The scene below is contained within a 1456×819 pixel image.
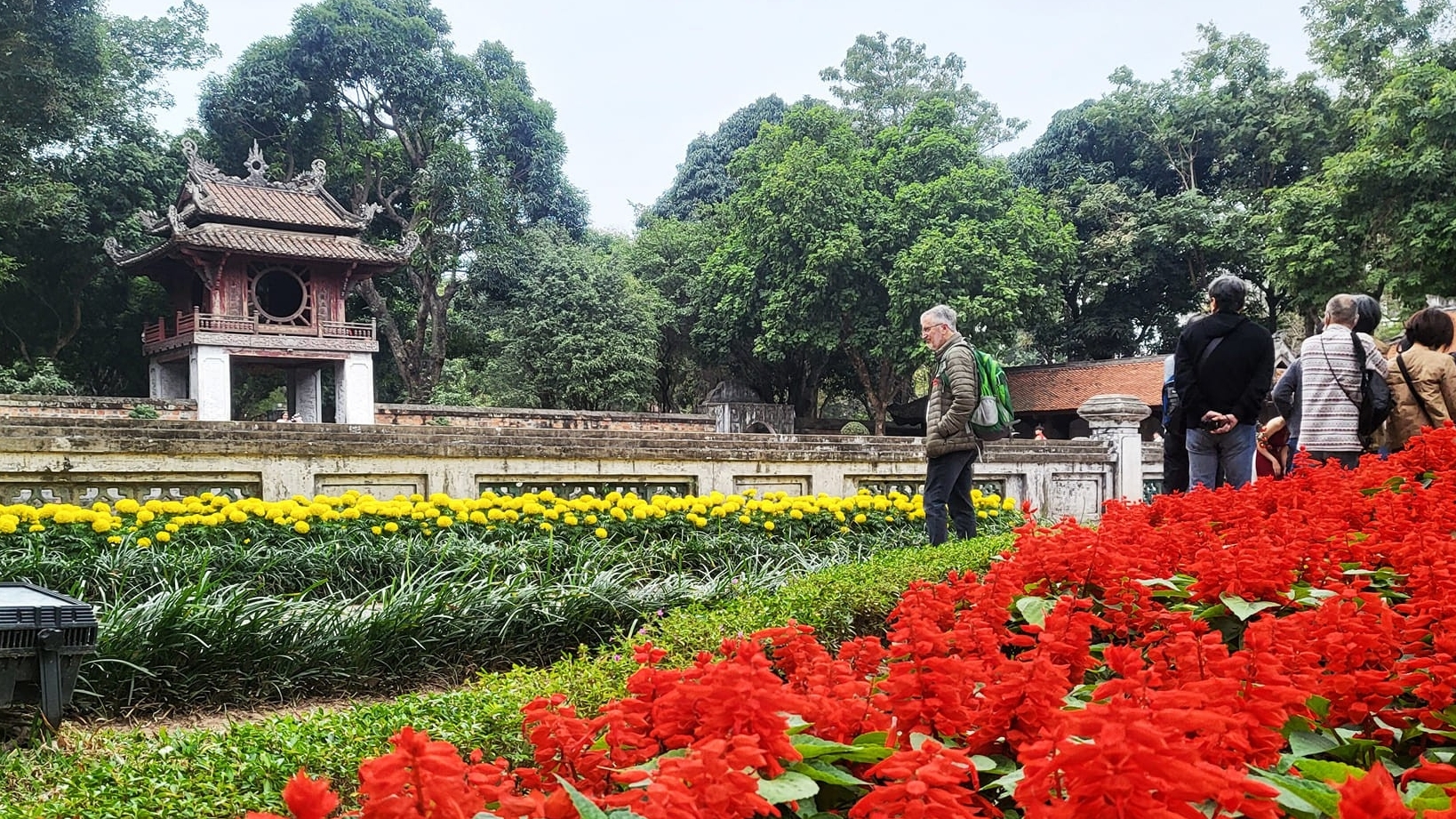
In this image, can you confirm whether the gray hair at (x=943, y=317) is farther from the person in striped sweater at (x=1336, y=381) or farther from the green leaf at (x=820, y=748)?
the green leaf at (x=820, y=748)

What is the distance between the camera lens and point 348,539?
534 centimetres

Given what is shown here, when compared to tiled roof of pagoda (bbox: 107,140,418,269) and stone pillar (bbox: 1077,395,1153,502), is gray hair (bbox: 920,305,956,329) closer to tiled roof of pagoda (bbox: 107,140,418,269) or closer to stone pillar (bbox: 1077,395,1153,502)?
stone pillar (bbox: 1077,395,1153,502)

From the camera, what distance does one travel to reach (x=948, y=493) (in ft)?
18.8

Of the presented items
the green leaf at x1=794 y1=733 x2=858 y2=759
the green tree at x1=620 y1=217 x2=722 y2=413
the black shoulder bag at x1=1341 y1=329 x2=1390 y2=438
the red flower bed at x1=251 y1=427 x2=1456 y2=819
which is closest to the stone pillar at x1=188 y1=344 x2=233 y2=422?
the green tree at x1=620 y1=217 x2=722 y2=413

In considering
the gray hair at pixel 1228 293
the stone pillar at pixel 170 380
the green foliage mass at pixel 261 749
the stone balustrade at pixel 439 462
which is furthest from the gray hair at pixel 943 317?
the stone pillar at pixel 170 380

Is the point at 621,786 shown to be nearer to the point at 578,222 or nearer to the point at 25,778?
the point at 25,778

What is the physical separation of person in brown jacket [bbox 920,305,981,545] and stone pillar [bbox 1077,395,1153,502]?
5.27 m

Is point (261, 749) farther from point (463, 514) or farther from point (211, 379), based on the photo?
point (211, 379)

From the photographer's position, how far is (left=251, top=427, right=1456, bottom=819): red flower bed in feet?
3.32

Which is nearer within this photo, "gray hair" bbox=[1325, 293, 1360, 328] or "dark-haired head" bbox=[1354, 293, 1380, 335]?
"gray hair" bbox=[1325, 293, 1360, 328]

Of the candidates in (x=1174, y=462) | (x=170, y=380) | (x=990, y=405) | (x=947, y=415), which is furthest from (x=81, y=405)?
(x=1174, y=462)

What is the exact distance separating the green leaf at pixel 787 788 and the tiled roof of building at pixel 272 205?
24.6 metres

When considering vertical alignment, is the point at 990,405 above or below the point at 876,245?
below

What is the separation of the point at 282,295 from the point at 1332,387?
2399 cm
